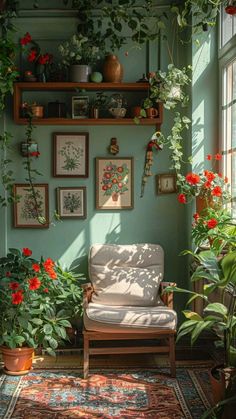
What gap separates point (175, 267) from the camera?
16.3 ft

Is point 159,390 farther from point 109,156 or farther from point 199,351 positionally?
point 109,156

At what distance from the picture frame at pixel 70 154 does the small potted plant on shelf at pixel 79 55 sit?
50cm

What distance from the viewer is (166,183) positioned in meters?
4.93

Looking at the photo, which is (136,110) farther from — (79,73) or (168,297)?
(168,297)

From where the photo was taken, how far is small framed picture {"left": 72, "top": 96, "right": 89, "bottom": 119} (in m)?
4.77

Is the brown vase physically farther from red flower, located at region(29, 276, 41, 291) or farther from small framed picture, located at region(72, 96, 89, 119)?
red flower, located at region(29, 276, 41, 291)

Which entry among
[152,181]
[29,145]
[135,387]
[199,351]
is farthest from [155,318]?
[29,145]

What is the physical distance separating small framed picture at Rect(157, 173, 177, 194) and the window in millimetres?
516

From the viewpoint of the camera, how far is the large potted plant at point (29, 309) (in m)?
4.14

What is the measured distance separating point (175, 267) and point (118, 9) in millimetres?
2245

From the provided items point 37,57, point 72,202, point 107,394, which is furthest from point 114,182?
point 107,394

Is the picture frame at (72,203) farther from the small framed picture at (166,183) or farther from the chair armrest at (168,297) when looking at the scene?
the chair armrest at (168,297)

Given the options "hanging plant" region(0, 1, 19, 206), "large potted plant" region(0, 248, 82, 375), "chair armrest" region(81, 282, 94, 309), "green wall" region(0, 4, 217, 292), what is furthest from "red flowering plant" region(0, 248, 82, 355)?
"hanging plant" region(0, 1, 19, 206)

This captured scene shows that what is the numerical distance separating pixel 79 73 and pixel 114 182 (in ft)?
3.18
